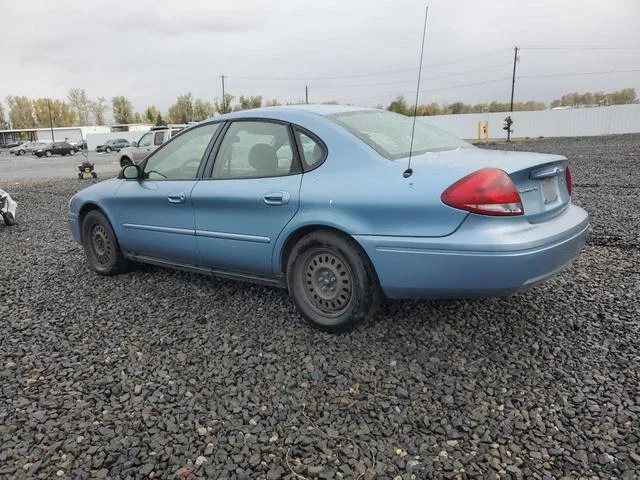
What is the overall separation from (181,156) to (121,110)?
12177cm

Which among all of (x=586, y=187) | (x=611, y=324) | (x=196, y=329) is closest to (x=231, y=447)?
(x=196, y=329)

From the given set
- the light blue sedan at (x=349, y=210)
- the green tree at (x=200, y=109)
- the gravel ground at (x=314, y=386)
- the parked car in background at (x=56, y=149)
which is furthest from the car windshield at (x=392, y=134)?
the green tree at (x=200, y=109)

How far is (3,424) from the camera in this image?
8.75 feet

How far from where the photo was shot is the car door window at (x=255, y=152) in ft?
12.3

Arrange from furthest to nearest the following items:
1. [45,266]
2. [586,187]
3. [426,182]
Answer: [586,187], [45,266], [426,182]

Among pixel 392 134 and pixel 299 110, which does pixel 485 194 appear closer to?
pixel 392 134

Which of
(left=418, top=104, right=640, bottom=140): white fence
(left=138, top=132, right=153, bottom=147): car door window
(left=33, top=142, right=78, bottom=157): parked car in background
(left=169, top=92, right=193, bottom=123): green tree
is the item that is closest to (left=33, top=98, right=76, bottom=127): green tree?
(left=169, top=92, right=193, bottom=123): green tree

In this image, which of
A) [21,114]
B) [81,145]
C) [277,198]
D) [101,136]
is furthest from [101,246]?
[21,114]

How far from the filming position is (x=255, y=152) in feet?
12.9

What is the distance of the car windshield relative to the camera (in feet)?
11.4

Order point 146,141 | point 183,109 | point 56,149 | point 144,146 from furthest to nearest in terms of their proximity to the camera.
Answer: point 183,109 → point 56,149 → point 146,141 → point 144,146

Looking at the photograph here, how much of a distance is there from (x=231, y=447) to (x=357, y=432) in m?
0.59

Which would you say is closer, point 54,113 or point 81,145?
point 81,145

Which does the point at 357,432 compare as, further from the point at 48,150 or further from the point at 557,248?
the point at 48,150
